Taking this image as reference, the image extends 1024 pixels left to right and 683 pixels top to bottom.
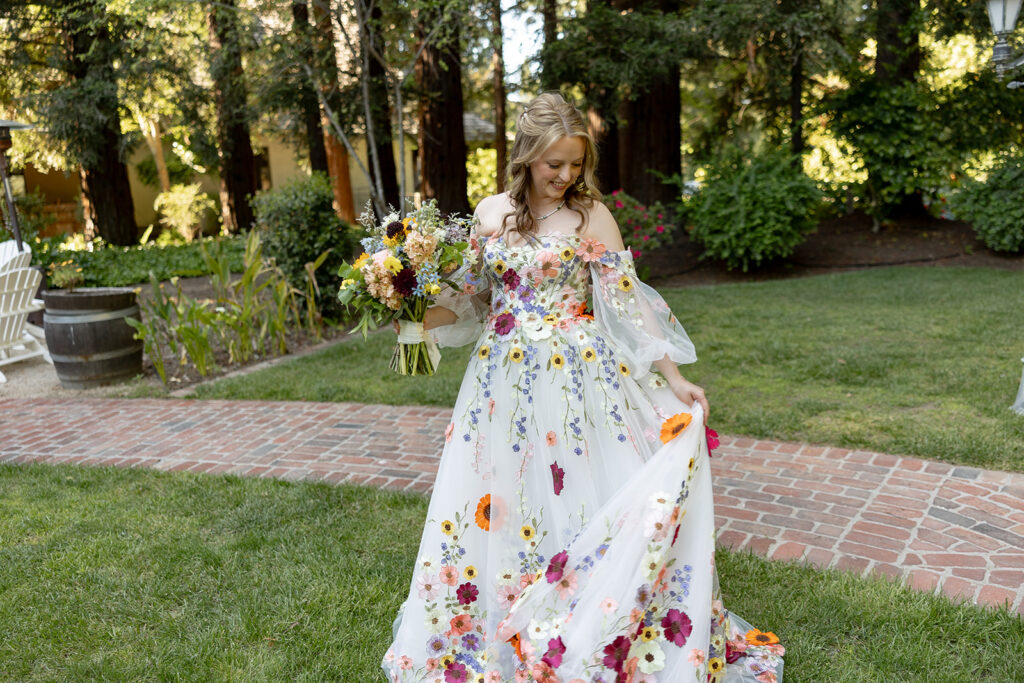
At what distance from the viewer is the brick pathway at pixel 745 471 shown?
3.49 metres

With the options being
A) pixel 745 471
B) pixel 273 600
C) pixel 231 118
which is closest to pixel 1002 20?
pixel 745 471

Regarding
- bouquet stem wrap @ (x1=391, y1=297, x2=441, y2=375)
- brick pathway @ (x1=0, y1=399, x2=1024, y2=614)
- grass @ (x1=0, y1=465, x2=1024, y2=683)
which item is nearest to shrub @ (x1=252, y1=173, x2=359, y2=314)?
brick pathway @ (x1=0, y1=399, x2=1024, y2=614)

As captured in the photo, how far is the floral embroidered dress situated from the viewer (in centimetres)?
238

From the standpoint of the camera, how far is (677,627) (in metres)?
2.35

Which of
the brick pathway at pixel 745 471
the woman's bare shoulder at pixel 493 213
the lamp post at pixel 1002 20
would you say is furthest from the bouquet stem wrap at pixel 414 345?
the lamp post at pixel 1002 20

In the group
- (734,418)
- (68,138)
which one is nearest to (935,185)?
(734,418)

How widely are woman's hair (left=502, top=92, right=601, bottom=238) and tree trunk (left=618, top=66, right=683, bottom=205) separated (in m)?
10.3

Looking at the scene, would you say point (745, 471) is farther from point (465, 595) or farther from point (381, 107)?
point (381, 107)

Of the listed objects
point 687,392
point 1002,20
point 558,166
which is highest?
point 1002,20

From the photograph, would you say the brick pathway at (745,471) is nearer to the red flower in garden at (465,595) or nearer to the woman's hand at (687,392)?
the woman's hand at (687,392)

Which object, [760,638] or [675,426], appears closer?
[675,426]

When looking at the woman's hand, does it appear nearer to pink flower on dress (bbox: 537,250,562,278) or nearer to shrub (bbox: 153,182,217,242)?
pink flower on dress (bbox: 537,250,562,278)

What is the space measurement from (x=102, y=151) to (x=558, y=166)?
13.7 metres

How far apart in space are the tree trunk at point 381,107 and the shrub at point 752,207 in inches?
187
